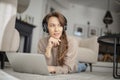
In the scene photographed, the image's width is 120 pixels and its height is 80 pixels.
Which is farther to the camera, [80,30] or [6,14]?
[80,30]

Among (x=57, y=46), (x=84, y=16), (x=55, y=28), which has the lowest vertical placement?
(x=57, y=46)

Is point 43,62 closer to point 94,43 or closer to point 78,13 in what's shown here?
point 94,43

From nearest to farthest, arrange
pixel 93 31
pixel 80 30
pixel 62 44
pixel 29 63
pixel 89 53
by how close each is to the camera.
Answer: pixel 29 63
pixel 62 44
pixel 89 53
pixel 80 30
pixel 93 31

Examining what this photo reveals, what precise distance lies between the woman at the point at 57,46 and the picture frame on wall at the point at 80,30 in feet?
17.0

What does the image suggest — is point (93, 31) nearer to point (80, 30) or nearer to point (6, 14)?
point (80, 30)

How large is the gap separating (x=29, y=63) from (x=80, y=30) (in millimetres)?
5554

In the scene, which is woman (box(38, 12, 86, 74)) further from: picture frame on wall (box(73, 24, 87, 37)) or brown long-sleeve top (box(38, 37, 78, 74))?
picture frame on wall (box(73, 24, 87, 37))

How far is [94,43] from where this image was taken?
9.57ft

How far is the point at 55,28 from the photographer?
59.9 inches

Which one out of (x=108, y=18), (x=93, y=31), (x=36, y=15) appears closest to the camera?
(x=36, y=15)

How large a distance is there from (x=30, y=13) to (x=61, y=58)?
10.3ft

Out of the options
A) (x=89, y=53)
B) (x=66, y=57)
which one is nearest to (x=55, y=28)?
(x=66, y=57)

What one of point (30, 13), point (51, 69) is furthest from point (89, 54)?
point (30, 13)

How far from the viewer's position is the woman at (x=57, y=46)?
152 centimetres
